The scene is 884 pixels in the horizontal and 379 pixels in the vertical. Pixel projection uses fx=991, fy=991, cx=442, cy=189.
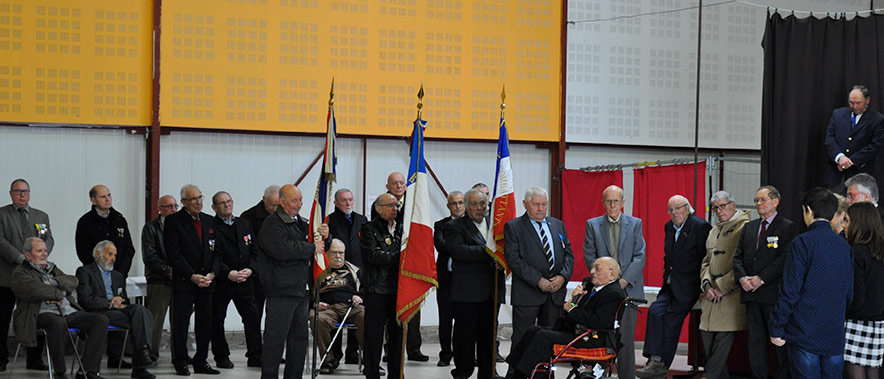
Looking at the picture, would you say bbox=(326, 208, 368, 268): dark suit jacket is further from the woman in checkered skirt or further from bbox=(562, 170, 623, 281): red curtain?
the woman in checkered skirt

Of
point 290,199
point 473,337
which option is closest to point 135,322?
point 290,199

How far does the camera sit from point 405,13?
11133 millimetres

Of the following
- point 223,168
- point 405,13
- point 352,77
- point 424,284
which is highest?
point 405,13

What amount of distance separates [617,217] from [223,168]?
447 cm

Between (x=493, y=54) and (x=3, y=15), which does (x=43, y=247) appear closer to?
(x=3, y=15)

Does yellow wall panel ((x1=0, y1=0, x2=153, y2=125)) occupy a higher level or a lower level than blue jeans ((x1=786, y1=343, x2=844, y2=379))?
higher

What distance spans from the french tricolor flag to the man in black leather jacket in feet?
0.42

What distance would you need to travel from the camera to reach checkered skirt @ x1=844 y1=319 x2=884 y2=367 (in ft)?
20.5

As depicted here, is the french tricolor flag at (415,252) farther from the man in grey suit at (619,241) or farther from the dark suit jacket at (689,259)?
the dark suit jacket at (689,259)

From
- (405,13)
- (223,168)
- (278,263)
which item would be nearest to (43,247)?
(278,263)

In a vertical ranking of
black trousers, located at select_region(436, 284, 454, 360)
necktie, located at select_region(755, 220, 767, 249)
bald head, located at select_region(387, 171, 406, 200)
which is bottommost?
black trousers, located at select_region(436, 284, 454, 360)

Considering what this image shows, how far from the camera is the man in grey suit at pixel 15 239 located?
28.5ft

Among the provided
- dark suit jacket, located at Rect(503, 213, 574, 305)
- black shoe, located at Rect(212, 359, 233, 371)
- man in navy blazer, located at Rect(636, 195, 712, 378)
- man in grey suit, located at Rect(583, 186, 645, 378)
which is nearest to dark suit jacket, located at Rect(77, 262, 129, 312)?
black shoe, located at Rect(212, 359, 233, 371)

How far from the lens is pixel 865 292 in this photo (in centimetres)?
620
